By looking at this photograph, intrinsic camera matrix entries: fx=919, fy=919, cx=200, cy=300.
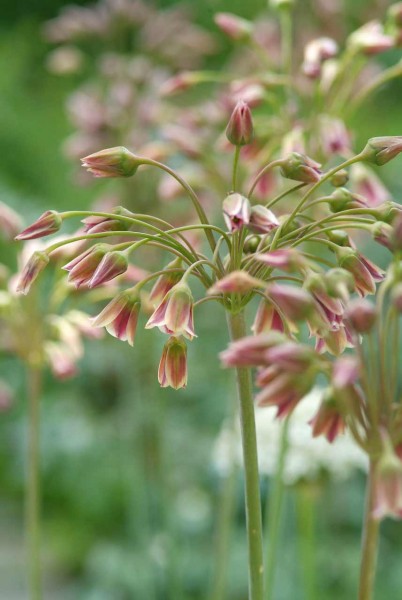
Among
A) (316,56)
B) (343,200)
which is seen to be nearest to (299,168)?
(343,200)

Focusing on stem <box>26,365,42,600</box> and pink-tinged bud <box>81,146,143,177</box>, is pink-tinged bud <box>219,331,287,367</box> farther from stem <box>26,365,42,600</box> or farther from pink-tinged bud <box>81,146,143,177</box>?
stem <box>26,365,42,600</box>

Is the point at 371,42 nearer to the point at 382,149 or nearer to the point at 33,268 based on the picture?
the point at 382,149

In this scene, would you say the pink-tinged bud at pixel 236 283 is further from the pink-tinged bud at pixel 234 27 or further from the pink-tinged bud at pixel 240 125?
the pink-tinged bud at pixel 234 27

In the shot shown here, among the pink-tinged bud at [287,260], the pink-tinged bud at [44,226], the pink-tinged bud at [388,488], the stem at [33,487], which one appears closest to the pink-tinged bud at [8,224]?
the stem at [33,487]

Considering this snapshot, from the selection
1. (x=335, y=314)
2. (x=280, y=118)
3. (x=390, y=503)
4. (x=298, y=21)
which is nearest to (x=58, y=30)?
(x=298, y=21)

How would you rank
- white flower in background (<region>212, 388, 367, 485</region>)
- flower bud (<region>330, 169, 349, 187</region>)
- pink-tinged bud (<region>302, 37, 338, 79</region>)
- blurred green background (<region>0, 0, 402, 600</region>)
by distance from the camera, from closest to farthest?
flower bud (<region>330, 169, 349, 187</region>)
pink-tinged bud (<region>302, 37, 338, 79</region>)
white flower in background (<region>212, 388, 367, 485</region>)
blurred green background (<region>0, 0, 402, 600</region>)

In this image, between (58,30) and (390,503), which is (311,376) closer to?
(390,503)

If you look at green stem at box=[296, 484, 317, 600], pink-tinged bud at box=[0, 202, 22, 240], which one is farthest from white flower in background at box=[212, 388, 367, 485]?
pink-tinged bud at box=[0, 202, 22, 240]
